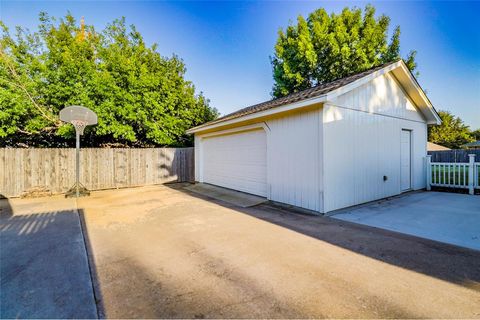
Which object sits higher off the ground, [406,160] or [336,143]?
[336,143]

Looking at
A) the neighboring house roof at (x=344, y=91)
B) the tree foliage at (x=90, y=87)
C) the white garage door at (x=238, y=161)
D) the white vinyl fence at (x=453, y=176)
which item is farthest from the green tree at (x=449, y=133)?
the tree foliage at (x=90, y=87)

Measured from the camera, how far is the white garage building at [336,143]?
5098 millimetres

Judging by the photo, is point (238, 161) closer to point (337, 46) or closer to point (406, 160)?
point (406, 160)

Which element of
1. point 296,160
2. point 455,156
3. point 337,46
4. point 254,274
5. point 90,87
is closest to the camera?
point 254,274

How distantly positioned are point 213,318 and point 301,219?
334cm

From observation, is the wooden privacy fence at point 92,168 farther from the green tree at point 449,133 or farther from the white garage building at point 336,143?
the green tree at point 449,133

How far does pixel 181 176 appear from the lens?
37.4ft

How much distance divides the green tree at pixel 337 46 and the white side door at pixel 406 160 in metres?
8.65

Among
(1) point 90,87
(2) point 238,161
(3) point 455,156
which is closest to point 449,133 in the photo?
(3) point 455,156

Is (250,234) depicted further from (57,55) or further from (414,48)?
(414,48)

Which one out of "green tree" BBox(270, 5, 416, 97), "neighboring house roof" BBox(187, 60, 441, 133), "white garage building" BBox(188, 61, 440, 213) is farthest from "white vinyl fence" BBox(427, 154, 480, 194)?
"green tree" BBox(270, 5, 416, 97)

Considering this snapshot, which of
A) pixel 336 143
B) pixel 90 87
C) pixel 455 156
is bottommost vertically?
pixel 455 156

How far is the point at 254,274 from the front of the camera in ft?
8.33

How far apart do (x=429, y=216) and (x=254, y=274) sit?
181 inches
